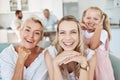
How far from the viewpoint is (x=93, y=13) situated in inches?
59.4

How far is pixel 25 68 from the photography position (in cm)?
138

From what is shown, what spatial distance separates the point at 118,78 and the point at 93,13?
49 centimetres

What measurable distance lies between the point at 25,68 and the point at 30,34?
0.21 metres

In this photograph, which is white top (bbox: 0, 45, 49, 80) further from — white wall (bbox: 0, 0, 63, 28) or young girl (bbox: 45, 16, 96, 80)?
white wall (bbox: 0, 0, 63, 28)

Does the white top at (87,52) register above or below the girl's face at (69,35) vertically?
below

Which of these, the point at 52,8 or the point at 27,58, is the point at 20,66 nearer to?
the point at 27,58

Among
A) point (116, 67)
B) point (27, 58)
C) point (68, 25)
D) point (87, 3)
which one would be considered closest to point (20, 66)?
point (27, 58)

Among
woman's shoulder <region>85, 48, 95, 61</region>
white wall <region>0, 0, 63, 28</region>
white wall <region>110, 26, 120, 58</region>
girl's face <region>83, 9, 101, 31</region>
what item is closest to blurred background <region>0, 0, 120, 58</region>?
white wall <region>0, 0, 63, 28</region>

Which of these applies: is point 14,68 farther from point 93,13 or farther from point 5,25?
point 5,25

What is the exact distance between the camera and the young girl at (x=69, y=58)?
1.29 m

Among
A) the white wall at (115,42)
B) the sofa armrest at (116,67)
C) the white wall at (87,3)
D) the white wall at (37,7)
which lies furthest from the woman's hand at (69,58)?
the white wall at (37,7)

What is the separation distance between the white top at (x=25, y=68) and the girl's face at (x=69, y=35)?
0.19 metres

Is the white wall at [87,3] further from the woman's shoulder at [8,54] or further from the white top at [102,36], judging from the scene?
the woman's shoulder at [8,54]

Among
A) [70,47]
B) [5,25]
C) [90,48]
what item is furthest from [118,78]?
[5,25]
